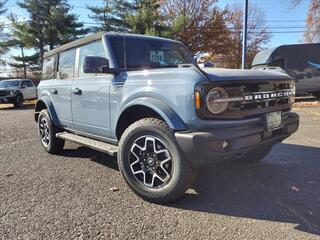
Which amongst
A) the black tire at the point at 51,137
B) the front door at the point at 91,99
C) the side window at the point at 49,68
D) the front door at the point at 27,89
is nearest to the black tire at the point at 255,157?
the front door at the point at 91,99

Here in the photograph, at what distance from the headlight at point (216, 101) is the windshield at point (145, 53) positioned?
1524 mm

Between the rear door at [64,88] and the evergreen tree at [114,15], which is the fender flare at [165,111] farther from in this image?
the evergreen tree at [114,15]

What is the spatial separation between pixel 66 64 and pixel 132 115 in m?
2.13

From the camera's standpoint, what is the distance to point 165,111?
383 cm

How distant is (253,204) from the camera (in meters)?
3.95

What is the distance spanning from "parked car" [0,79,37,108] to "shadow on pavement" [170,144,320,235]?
17963 mm

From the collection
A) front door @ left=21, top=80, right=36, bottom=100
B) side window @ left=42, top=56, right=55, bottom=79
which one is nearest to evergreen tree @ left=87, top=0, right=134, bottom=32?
front door @ left=21, top=80, right=36, bottom=100

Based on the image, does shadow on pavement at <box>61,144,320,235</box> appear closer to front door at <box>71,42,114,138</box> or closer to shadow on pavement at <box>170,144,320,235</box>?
shadow on pavement at <box>170,144,320,235</box>

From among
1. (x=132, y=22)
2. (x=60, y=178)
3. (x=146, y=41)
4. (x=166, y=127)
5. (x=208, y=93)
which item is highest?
(x=132, y=22)

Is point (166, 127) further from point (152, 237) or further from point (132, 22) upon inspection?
point (132, 22)

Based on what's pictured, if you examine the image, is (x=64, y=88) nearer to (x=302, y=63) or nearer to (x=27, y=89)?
(x=302, y=63)

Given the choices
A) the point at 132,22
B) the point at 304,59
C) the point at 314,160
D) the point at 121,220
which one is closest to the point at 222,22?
the point at 132,22

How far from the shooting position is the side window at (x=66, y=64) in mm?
5857

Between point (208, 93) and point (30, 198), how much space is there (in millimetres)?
2415
